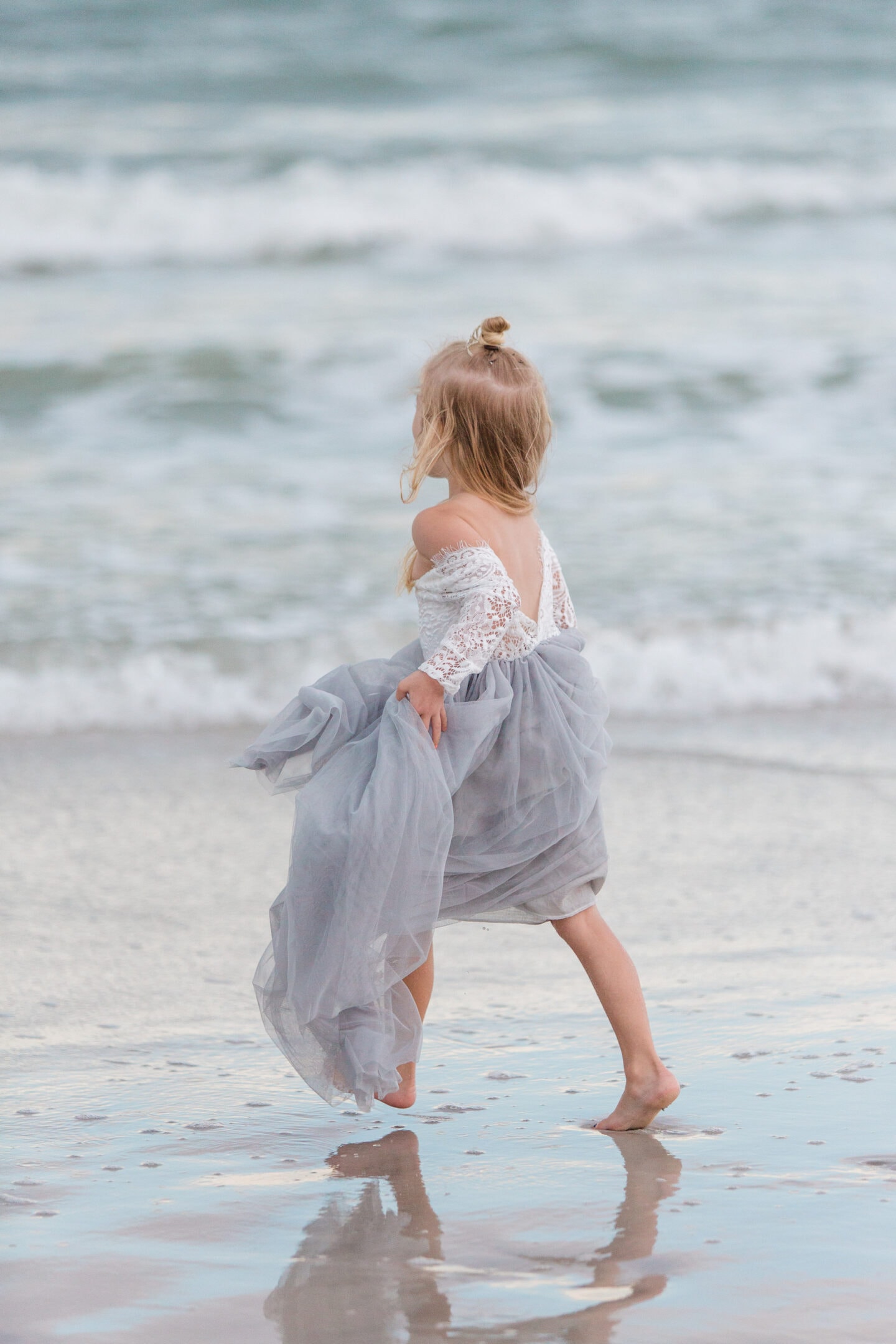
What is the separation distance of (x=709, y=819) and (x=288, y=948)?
1876mm

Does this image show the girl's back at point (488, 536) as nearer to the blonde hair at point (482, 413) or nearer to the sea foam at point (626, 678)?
the blonde hair at point (482, 413)

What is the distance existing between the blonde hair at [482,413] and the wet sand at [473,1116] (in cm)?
93

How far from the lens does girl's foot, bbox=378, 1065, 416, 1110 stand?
236 cm

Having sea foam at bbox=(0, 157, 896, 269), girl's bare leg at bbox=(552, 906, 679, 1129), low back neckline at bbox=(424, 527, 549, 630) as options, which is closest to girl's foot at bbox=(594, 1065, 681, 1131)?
girl's bare leg at bbox=(552, 906, 679, 1129)

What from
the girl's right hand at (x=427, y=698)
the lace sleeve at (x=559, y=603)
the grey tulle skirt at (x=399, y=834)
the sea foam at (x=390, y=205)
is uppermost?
the sea foam at (x=390, y=205)

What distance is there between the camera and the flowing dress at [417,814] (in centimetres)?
228

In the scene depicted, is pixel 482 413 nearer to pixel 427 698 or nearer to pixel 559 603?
pixel 559 603

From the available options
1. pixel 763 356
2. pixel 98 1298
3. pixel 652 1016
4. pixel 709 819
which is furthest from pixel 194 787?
pixel 763 356

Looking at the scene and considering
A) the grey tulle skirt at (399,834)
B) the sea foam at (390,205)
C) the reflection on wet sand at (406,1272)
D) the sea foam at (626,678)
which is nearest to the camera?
the reflection on wet sand at (406,1272)

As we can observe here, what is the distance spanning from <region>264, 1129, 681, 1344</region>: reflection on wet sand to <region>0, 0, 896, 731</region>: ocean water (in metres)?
3.01

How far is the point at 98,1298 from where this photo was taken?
1.81 metres

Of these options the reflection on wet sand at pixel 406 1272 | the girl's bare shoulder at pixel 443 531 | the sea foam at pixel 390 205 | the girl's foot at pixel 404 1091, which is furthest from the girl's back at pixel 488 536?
the sea foam at pixel 390 205

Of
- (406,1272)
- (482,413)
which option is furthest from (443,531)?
(406,1272)

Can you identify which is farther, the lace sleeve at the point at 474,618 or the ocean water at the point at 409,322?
the ocean water at the point at 409,322
